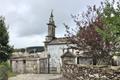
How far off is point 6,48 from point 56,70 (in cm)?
1557

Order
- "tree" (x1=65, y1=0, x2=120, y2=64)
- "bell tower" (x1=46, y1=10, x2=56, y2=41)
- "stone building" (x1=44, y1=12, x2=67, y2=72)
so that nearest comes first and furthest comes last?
"tree" (x1=65, y1=0, x2=120, y2=64) → "stone building" (x1=44, y1=12, x2=67, y2=72) → "bell tower" (x1=46, y1=10, x2=56, y2=41)

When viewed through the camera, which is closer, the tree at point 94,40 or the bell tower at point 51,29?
the tree at point 94,40

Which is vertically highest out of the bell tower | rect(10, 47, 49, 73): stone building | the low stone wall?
the bell tower

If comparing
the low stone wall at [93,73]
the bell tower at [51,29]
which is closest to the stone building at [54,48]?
the bell tower at [51,29]

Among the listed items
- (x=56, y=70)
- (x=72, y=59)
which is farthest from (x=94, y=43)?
(x=56, y=70)

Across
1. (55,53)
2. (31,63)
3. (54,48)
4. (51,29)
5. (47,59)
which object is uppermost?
(51,29)

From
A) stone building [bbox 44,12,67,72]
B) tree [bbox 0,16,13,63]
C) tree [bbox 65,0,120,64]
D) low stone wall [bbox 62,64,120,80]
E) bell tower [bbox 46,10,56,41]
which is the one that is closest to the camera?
low stone wall [bbox 62,64,120,80]

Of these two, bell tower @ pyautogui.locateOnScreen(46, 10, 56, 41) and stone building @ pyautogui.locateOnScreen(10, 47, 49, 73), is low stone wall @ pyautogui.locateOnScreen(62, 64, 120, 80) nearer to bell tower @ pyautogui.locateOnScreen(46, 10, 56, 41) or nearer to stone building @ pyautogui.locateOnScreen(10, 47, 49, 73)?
stone building @ pyautogui.locateOnScreen(10, 47, 49, 73)

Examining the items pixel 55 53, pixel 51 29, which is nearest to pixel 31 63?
pixel 55 53

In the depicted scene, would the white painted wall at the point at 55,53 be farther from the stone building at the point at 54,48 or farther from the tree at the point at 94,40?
the tree at the point at 94,40

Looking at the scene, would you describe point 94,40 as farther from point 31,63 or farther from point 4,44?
point 31,63

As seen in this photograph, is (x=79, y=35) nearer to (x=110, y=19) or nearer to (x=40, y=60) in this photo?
(x=110, y=19)

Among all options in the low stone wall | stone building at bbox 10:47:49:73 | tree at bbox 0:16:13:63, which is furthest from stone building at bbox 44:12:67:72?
the low stone wall

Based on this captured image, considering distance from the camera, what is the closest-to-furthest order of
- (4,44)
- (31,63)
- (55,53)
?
(4,44) → (55,53) → (31,63)
